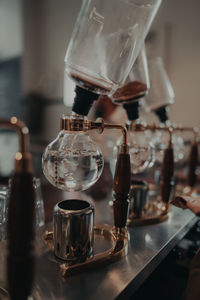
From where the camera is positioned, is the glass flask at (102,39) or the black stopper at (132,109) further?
the black stopper at (132,109)

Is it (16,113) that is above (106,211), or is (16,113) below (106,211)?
above

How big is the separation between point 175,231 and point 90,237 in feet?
0.68

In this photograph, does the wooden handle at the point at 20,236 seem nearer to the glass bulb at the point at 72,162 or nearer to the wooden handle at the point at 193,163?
the glass bulb at the point at 72,162

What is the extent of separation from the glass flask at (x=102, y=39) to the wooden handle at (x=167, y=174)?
0.90 ft

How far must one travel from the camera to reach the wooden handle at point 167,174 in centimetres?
62

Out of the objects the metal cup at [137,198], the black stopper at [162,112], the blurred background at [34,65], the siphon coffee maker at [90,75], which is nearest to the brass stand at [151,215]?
the metal cup at [137,198]

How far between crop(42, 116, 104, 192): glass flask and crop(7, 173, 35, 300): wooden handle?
147mm

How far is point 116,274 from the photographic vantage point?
1.27 ft

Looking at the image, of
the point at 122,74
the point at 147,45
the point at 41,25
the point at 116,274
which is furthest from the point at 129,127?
the point at 41,25

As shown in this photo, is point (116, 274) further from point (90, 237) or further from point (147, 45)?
point (147, 45)

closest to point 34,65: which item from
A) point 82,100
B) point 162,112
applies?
point 162,112

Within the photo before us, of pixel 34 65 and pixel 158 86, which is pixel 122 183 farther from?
pixel 34 65

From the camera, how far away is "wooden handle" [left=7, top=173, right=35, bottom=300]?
25 cm

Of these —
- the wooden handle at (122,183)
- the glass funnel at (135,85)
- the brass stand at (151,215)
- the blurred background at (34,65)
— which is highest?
the blurred background at (34,65)
